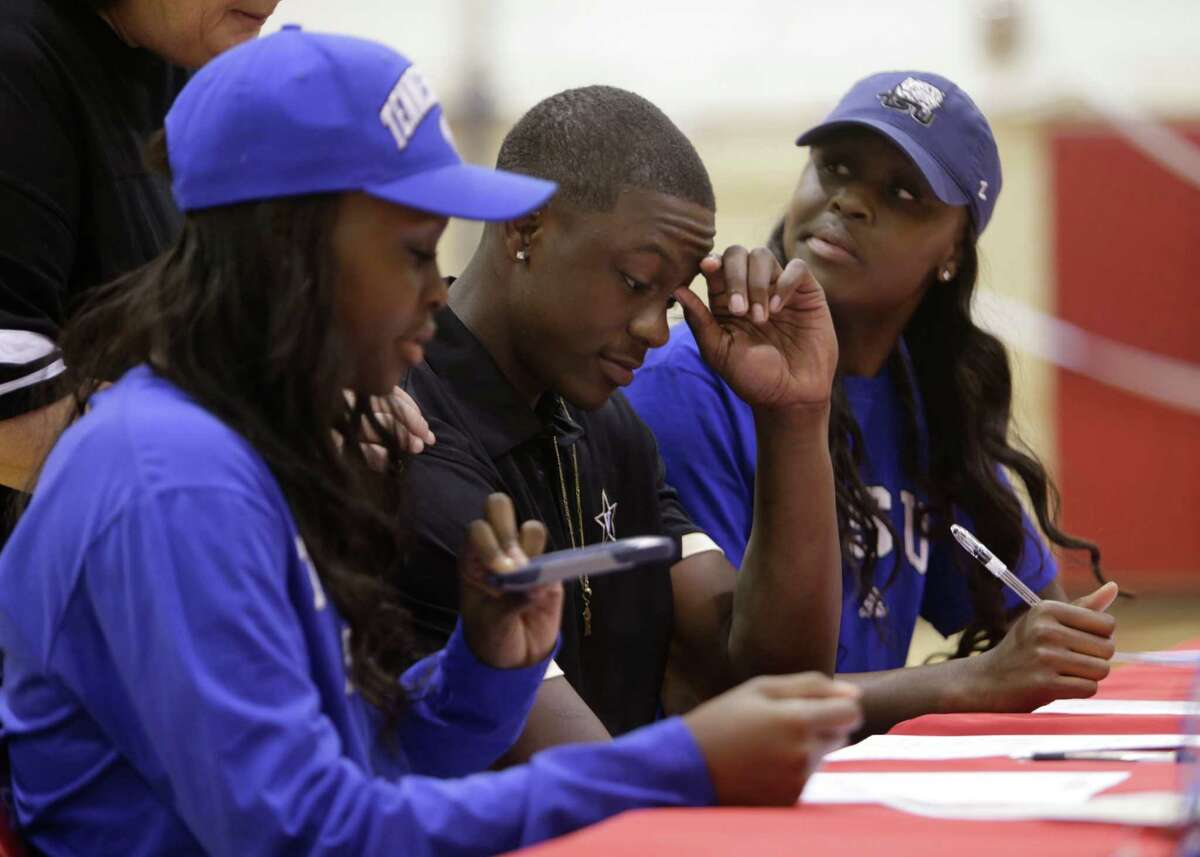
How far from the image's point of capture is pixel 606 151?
1847 millimetres

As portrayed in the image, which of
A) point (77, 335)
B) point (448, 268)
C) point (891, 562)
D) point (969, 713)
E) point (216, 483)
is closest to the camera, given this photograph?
point (216, 483)

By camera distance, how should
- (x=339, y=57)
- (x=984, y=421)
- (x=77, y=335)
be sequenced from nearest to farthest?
1. (x=339, y=57)
2. (x=77, y=335)
3. (x=984, y=421)

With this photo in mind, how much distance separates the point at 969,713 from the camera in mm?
1866

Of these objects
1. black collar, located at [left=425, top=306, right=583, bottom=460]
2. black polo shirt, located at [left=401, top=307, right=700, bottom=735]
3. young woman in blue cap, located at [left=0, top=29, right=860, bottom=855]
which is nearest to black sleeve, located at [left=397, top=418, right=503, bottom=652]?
black polo shirt, located at [left=401, top=307, right=700, bottom=735]

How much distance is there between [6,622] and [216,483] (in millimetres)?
221

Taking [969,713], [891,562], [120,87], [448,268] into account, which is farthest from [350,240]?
[448,268]

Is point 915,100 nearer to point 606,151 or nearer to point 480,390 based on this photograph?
point 606,151

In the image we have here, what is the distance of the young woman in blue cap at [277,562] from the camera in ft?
3.51

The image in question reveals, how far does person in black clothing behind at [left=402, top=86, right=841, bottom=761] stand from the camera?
181 centimetres

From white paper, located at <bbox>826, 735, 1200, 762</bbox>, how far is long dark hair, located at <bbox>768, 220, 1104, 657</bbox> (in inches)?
24.0

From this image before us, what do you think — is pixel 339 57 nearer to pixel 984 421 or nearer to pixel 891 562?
pixel 891 562

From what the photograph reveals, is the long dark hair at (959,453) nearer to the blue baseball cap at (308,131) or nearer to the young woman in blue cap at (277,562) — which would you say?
the young woman in blue cap at (277,562)

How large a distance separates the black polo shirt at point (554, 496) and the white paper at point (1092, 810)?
62 centimetres

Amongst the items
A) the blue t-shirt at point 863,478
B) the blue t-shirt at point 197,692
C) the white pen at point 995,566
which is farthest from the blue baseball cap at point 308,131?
the blue t-shirt at point 863,478
